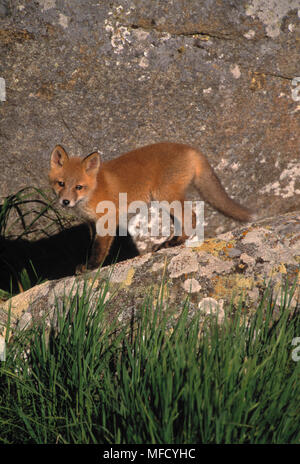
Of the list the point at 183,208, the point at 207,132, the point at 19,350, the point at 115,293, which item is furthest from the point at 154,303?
the point at 207,132

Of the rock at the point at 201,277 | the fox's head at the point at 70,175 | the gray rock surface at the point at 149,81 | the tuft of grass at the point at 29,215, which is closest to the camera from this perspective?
the rock at the point at 201,277

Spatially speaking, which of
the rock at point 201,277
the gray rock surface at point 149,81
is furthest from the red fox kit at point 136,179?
the rock at point 201,277

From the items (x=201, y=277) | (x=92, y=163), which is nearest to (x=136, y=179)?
(x=92, y=163)

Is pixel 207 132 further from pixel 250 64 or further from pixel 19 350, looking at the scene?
pixel 19 350

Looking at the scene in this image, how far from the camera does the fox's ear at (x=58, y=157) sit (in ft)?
12.7

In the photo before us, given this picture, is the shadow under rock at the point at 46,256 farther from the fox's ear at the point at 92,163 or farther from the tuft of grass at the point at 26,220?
the fox's ear at the point at 92,163

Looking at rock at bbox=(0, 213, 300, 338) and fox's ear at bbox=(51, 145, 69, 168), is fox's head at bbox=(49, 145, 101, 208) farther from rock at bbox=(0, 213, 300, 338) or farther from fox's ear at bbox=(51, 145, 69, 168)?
rock at bbox=(0, 213, 300, 338)

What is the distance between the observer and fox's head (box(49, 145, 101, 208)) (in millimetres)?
3963

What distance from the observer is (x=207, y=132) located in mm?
4168

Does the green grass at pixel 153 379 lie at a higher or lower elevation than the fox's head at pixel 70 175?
lower
